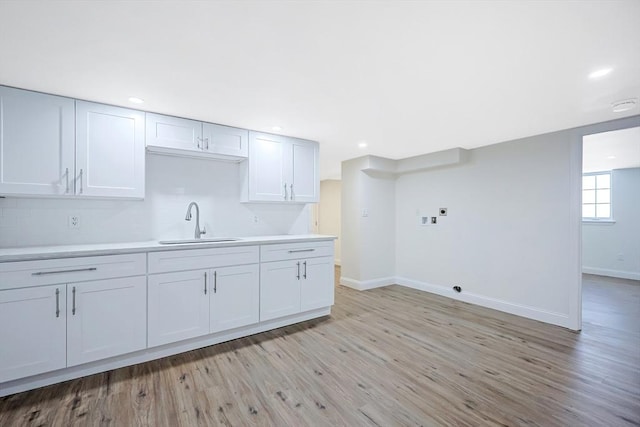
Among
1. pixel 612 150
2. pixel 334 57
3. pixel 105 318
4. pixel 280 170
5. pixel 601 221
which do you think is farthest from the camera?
pixel 601 221

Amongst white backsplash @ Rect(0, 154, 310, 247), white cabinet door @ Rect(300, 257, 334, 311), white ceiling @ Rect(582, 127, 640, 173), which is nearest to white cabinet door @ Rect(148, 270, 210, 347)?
white backsplash @ Rect(0, 154, 310, 247)

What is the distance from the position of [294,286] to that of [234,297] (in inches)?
27.8

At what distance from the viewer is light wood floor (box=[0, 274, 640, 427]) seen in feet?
5.68

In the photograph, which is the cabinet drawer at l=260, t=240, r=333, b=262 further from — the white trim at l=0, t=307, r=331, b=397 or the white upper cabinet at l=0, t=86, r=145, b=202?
the white upper cabinet at l=0, t=86, r=145, b=202

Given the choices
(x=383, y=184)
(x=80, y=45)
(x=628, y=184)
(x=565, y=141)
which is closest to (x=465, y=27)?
(x=80, y=45)

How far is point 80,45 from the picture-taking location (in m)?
1.67

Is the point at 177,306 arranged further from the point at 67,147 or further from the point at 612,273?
the point at 612,273

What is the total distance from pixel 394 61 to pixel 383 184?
3.26m

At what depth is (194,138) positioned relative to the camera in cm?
292

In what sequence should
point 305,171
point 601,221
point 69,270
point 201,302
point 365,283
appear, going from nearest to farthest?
1. point 69,270
2. point 201,302
3. point 305,171
4. point 365,283
5. point 601,221

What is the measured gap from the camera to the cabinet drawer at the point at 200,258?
2398mm

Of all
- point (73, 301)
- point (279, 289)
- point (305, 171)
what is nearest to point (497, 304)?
point (279, 289)

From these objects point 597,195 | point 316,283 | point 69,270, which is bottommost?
point 316,283

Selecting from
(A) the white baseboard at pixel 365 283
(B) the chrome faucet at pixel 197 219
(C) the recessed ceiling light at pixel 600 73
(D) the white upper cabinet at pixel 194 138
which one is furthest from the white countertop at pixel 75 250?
(C) the recessed ceiling light at pixel 600 73
